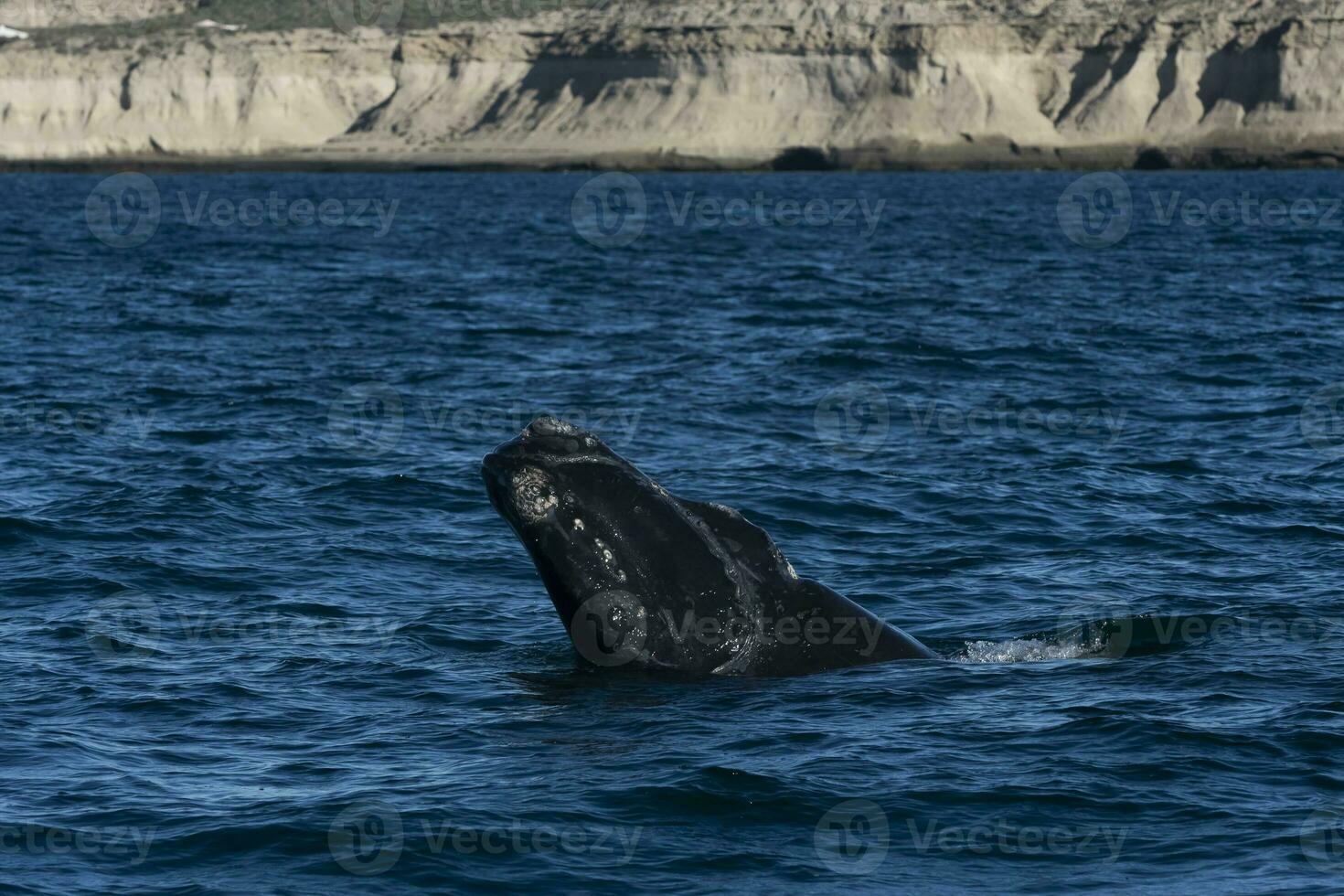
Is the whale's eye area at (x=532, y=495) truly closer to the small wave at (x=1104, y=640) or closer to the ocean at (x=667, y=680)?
the ocean at (x=667, y=680)

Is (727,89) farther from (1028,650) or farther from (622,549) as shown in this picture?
(622,549)

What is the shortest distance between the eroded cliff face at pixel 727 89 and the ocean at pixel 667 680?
3944 inches

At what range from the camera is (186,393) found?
87.9 feet

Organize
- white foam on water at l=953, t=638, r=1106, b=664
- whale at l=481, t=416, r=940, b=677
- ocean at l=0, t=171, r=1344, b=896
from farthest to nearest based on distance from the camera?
white foam on water at l=953, t=638, r=1106, b=664, whale at l=481, t=416, r=940, b=677, ocean at l=0, t=171, r=1344, b=896

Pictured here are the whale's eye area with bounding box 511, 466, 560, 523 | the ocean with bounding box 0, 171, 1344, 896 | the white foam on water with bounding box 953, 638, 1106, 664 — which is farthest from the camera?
the white foam on water with bounding box 953, 638, 1106, 664

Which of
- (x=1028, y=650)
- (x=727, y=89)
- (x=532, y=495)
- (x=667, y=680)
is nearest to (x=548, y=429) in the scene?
(x=532, y=495)

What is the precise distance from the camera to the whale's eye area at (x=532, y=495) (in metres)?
11.0

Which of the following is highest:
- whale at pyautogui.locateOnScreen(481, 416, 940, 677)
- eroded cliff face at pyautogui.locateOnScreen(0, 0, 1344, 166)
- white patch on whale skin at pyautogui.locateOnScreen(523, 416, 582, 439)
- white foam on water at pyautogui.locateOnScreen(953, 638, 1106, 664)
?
eroded cliff face at pyautogui.locateOnScreen(0, 0, 1344, 166)

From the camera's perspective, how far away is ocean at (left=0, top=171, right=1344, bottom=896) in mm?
9500

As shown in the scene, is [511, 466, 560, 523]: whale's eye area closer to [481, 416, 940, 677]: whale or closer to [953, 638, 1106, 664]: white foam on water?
[481, 416, 940, 677]: whale

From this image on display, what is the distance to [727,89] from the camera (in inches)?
5694

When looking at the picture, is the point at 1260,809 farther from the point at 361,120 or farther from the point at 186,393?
the point at 361,120

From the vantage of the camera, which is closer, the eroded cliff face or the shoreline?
the shoreline

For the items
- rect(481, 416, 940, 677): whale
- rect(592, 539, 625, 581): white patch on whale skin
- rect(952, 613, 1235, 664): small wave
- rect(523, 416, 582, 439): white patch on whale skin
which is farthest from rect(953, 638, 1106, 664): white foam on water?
rect(523, 416, 582, 439): white patch on whale skin
